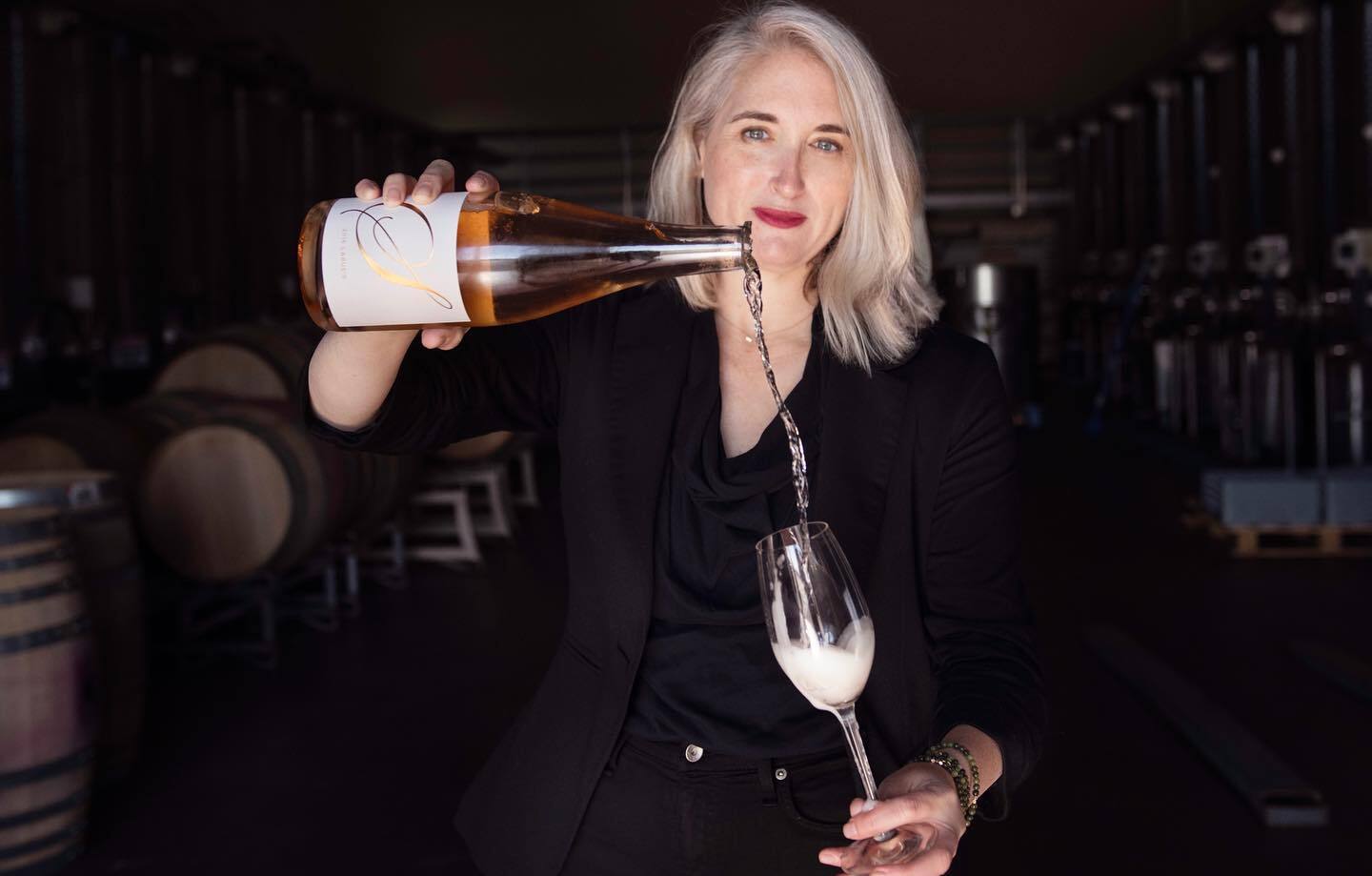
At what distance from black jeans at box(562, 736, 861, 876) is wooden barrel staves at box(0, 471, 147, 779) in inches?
84.9

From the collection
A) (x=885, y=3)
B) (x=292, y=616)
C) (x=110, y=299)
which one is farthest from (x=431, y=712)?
(x=885, y=3)

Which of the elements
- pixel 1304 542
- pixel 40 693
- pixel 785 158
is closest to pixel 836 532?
pixel 785 158

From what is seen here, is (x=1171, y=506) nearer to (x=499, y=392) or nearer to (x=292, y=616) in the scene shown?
(x=292, y=616)

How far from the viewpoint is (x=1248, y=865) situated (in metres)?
3.02

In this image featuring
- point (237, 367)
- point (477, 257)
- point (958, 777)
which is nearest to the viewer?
point (958, 777)

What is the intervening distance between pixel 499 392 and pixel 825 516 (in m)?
0.42

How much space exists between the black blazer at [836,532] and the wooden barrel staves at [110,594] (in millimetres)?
2035

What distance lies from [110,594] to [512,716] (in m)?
1.31

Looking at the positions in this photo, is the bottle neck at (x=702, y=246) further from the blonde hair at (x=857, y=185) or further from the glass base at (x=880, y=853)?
the glass base at (x=880, y=853)

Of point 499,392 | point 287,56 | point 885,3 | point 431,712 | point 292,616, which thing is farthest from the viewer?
point 287,56

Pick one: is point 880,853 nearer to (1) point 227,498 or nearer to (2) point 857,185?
(2) point 857,185

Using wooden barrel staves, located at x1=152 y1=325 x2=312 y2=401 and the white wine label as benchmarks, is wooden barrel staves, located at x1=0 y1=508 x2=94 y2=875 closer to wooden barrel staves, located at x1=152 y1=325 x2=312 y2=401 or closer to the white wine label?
the white wine label

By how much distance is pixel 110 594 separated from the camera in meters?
3.38

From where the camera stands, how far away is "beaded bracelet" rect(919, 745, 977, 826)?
112cm
